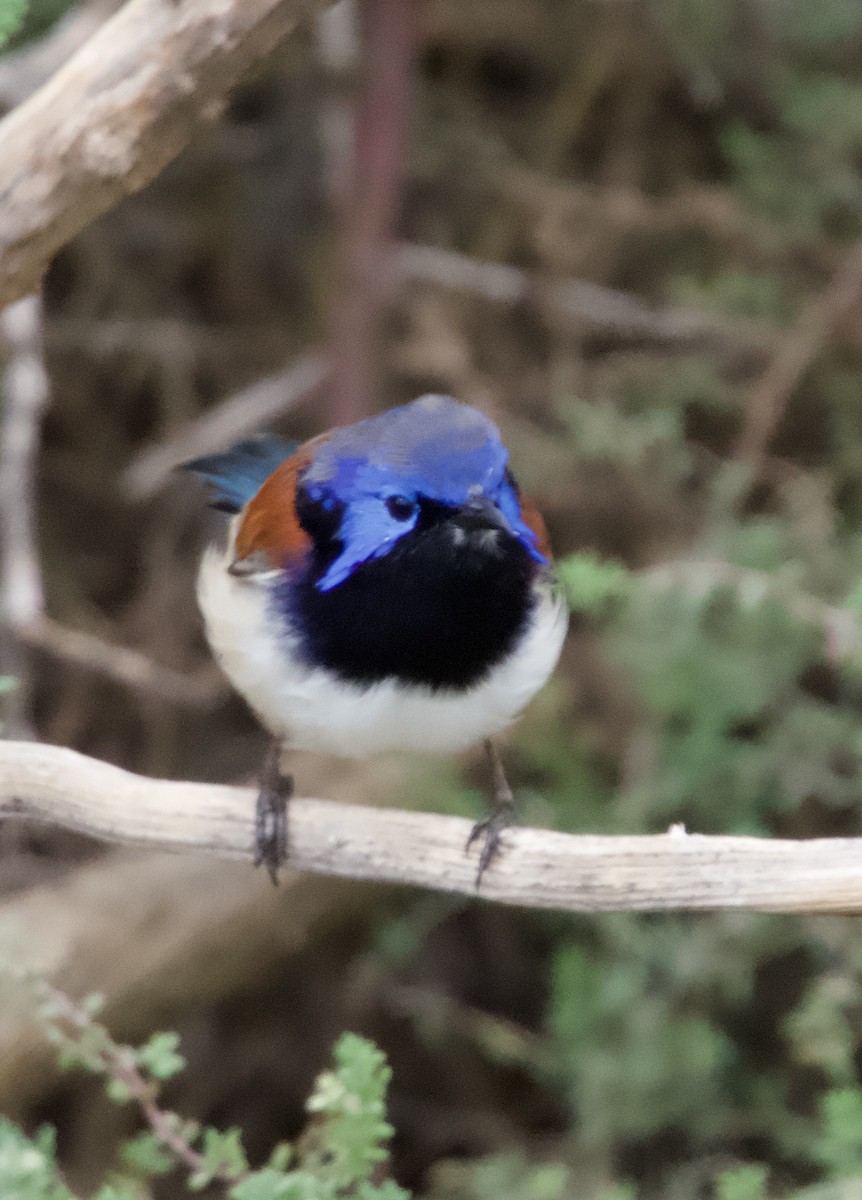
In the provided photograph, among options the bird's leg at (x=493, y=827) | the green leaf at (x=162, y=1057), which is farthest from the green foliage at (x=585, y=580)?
the green leaf at (x=162, y=1057)

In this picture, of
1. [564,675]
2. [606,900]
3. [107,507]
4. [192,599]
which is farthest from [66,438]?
[606,900]

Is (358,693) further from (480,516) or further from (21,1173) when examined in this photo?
(21,1173)

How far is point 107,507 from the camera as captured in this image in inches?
165

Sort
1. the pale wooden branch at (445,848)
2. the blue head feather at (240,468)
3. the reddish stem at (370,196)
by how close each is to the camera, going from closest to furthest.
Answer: the pale wooden branch at (445,848) < the blue head feather at (240,468) < the reddish stem at (370,196)

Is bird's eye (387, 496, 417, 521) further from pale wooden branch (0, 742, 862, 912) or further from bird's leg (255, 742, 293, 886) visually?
bird's leg (255, 742, 293, 886)

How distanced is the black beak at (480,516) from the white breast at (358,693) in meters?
0.27

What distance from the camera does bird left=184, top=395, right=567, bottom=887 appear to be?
6.25 ft

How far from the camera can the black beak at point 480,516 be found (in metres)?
1.86

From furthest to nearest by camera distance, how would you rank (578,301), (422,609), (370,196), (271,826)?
1. (578,301)
2. (370,196)
3. (271,826)
4. (422,609)

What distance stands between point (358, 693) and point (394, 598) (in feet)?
0.56

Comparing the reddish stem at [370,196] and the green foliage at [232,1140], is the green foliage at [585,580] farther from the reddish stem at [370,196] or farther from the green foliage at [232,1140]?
the reddish stem at [370,196]

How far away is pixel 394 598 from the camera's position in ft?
6.42

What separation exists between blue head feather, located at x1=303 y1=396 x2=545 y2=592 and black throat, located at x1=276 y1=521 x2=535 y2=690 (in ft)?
0.09

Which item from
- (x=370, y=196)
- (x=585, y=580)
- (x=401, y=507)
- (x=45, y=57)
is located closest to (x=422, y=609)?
(x=401, y=507)
